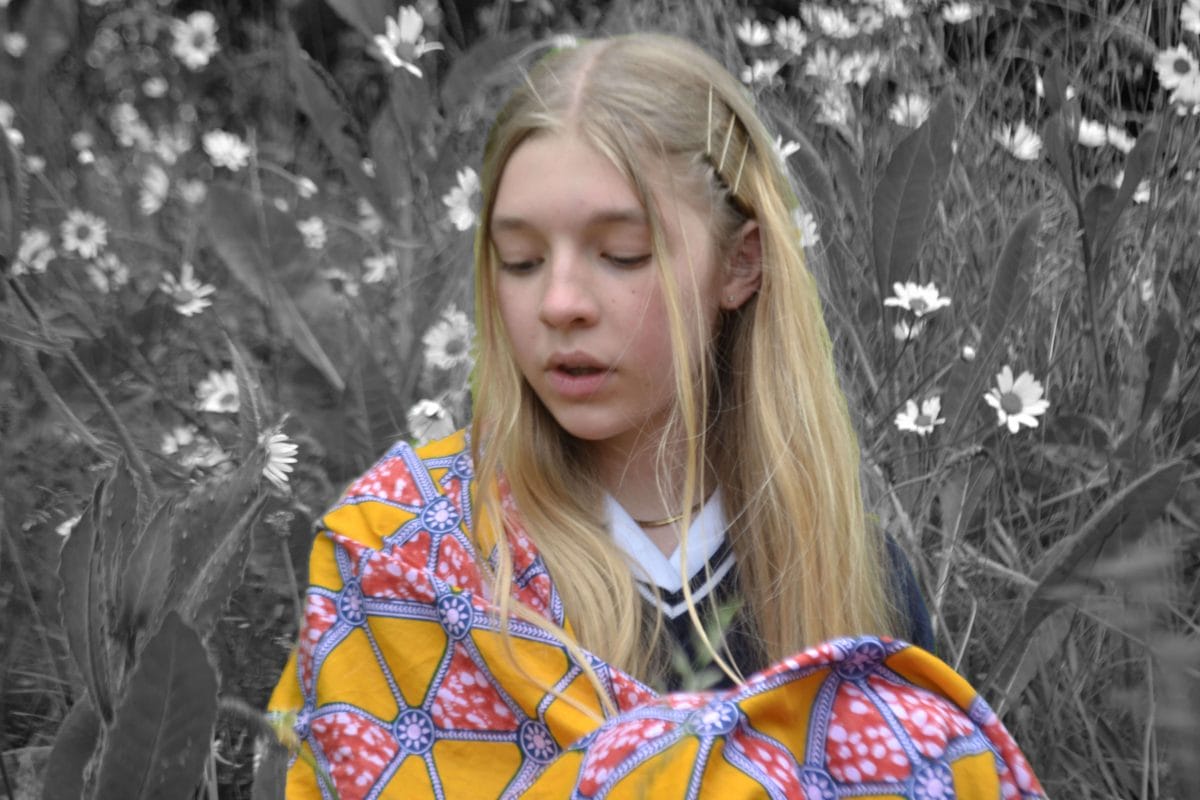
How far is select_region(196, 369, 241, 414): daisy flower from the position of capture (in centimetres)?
153

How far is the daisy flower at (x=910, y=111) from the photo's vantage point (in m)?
1.72

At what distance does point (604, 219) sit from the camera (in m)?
0.98

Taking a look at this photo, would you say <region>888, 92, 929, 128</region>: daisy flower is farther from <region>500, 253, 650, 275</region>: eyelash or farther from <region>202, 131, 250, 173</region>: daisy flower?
<region>202, 131, 250, 173</region>: daisy flower

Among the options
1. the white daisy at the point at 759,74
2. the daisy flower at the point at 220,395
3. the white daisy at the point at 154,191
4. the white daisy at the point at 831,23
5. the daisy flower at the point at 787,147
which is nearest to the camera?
the daisy flower at the point at 787,147

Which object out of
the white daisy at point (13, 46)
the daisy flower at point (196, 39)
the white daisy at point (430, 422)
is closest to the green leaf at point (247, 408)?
the white daisy at point (430, 422)

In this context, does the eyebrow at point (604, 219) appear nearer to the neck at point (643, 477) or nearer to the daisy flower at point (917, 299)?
the neck at point (643, 477)

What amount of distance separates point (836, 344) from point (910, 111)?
0.37 m

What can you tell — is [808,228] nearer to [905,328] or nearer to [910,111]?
[905,328]

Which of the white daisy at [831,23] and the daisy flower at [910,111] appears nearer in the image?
the daisy flower at [910,111]

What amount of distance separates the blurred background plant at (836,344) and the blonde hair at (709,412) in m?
0.15

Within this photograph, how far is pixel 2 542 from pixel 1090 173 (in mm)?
1290

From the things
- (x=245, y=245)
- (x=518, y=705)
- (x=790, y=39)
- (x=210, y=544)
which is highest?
(x=790, y=39)

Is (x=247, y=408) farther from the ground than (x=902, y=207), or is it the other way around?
(x=902, y=207)

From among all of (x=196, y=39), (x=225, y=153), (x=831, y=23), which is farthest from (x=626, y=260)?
(x=196, y=39)
